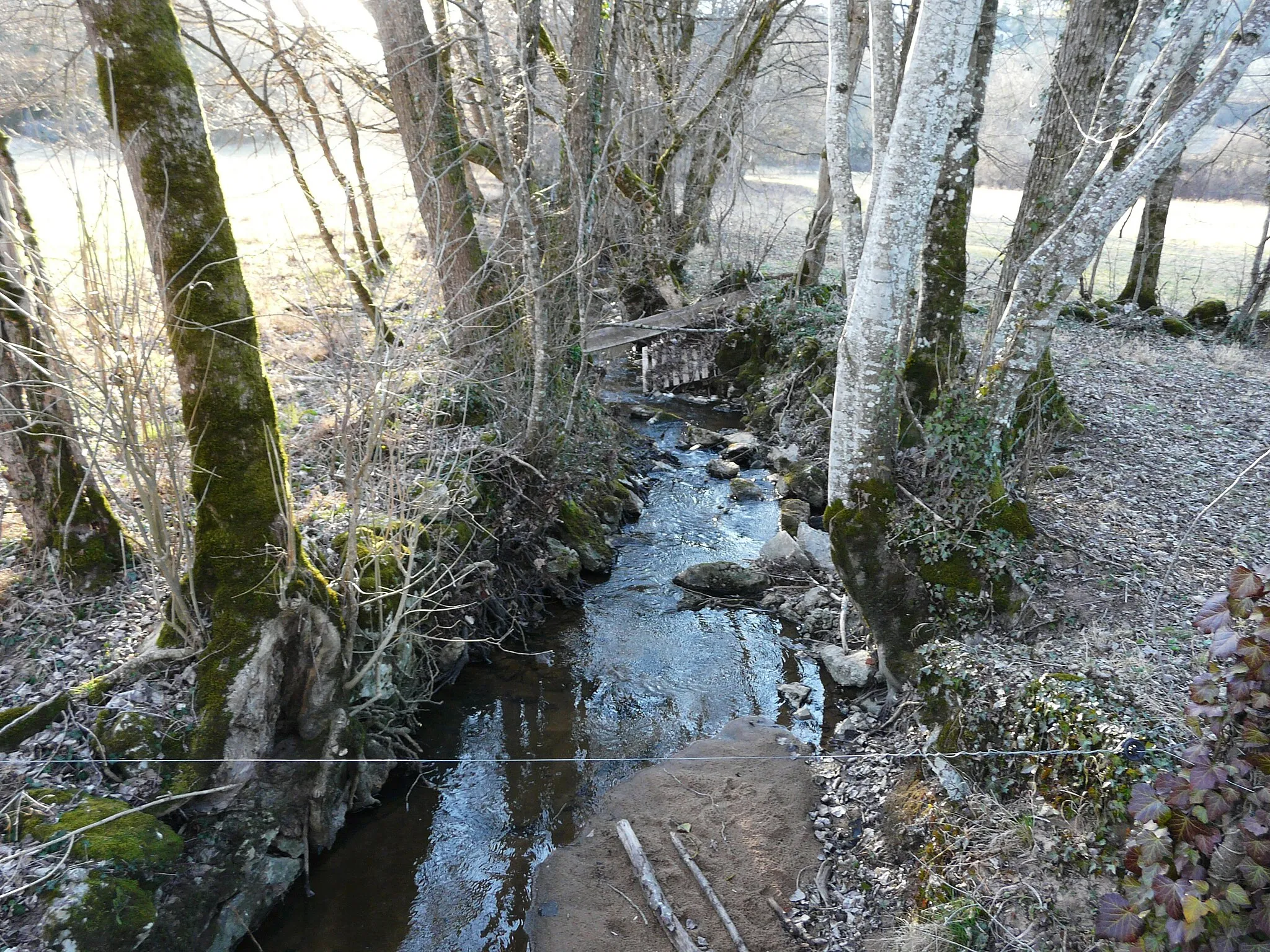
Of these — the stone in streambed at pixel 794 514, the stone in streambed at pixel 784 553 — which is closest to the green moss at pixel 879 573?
the stone in streambed at pixel 784 553

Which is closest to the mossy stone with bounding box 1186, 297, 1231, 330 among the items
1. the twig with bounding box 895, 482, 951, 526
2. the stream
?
the stream

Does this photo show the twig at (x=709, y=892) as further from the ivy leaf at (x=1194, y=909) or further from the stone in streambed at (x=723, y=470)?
the stone in streambed at (x=723, y=470)

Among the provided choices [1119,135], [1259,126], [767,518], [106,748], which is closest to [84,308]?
[106,748]

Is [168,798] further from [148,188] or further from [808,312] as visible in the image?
[808,312]

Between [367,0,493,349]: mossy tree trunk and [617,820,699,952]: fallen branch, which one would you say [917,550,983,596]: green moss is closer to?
[617,820,699,952]: fallen branch

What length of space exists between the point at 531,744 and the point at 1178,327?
14.0m

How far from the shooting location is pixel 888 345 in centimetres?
582

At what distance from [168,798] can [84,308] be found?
9.44ft

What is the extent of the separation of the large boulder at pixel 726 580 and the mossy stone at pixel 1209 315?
442 inches

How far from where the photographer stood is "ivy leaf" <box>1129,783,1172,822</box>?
3408 millimetres

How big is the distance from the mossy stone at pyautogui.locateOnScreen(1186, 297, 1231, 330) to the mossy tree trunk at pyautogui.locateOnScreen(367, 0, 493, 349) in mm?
13268

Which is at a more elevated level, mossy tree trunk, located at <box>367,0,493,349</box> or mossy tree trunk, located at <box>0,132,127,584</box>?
mossy tree trunk, located at <box>367,0,493,349</box>

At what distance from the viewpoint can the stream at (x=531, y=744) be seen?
4.89 metres

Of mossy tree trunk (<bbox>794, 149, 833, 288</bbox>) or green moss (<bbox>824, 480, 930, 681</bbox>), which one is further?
mossy tree trunk (<bbox>794, 149, 833, 288</bbox>)
